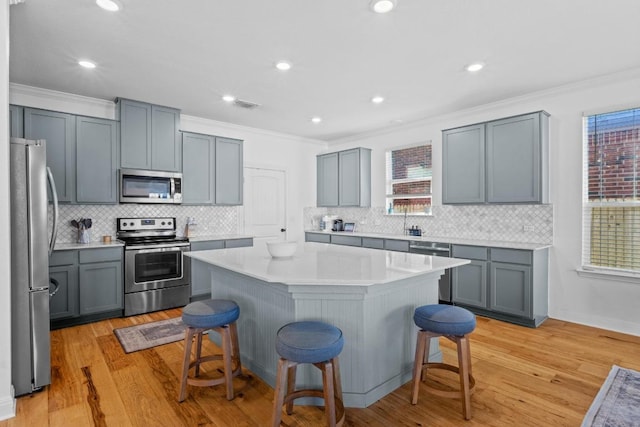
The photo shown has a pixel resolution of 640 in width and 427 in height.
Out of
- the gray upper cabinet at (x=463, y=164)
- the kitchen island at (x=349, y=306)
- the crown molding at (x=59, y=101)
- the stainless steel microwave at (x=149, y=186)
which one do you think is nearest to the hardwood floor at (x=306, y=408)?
the kitchen island at (x=349, y=306)

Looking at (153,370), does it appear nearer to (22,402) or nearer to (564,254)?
(22,402)

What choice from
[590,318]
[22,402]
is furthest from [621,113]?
[22,402]

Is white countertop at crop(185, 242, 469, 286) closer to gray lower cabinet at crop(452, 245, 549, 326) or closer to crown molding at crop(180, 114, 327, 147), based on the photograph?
gray lower cabinet at crop(452, 245, 549, 326)

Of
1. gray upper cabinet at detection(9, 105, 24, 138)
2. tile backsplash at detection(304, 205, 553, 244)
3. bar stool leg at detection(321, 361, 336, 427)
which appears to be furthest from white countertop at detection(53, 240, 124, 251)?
tile backsplash at detection(304, 205, 553, 244)

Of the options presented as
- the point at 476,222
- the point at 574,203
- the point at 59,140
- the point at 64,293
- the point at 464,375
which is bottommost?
the point at 464,375

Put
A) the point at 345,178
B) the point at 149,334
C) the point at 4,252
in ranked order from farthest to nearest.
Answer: the point at 345,178, the point at 149,334, the point at 4,252

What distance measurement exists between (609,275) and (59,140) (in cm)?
634

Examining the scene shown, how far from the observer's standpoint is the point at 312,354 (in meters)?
1.80

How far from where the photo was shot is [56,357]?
9.87ft

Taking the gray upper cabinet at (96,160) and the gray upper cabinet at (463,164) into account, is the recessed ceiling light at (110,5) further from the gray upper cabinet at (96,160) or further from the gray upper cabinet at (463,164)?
the gray upper cabinet at (463,164)

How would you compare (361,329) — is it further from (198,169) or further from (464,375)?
(198,169)

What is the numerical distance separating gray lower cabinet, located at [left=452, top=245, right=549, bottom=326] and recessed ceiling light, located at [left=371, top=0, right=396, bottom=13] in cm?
291

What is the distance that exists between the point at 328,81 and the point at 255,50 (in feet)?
3.23

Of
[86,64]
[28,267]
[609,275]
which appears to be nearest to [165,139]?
[86,64]
